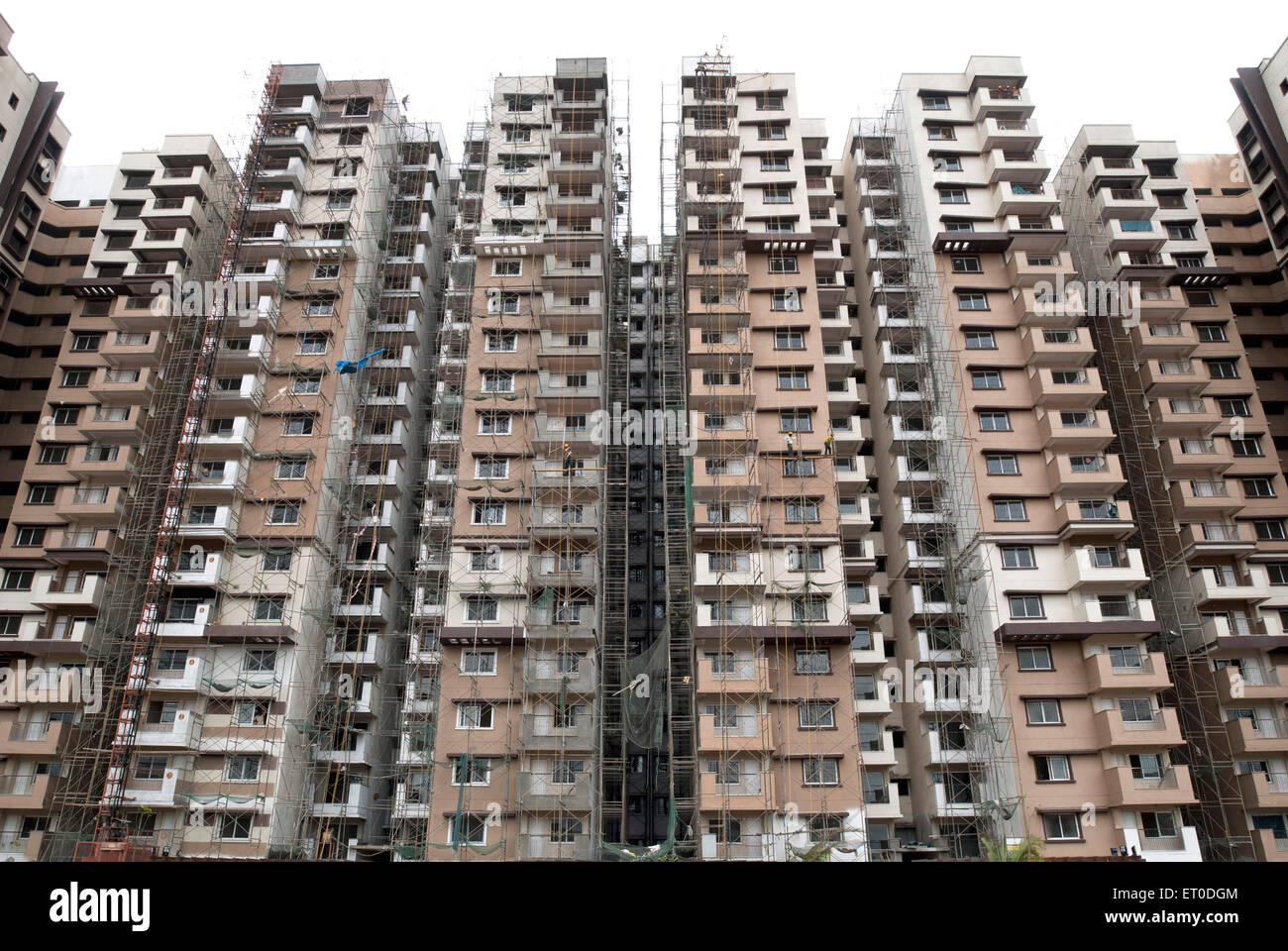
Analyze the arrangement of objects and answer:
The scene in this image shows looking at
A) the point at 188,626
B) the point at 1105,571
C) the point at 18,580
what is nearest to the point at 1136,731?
the point at 1105,571

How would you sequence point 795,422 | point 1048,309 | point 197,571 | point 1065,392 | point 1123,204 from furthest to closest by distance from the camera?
point 1123,204 < point 1048,309 < point 1065,392 < point 795,422 < point 197,571

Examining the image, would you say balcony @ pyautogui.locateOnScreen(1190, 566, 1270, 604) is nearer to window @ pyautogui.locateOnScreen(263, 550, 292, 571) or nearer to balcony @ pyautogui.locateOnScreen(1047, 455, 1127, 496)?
balcony @ pyautogui.locateOnScreen(1047, 455, 1127, 496)

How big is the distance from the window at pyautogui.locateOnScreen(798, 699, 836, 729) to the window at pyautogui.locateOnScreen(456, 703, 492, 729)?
12534mm

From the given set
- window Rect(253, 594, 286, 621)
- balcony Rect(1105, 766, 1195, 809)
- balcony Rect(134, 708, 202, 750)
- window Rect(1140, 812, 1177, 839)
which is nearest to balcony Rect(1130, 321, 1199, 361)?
balcony Rect(1105, 766, 1195, 809)

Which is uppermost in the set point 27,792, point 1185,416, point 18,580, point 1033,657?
point 1185,416

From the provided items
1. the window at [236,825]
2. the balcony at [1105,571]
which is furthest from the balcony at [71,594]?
the balcony at [1105,571]

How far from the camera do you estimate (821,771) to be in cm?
3703

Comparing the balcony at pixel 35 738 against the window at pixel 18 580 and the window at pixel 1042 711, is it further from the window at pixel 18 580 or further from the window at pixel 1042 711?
the window at pixel 1042 711

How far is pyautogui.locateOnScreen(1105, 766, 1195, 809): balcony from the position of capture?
35938 millimetres

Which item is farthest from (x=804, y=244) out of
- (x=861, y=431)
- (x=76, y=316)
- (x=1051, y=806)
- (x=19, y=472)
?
(x=19, y=472)

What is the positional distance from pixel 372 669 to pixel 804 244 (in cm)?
2879

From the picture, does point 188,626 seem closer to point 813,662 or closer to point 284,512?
point 284,512

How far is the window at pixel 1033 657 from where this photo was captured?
39469mm

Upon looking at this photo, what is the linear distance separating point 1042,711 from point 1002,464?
11.2 meters
